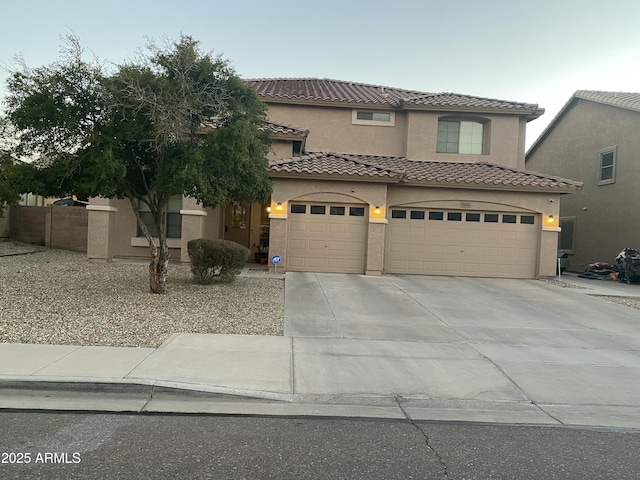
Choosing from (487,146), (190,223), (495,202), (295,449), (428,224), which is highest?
(487,146)

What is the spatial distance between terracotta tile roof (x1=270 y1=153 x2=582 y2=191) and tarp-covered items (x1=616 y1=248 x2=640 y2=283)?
3.29 metres

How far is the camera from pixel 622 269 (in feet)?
56.9

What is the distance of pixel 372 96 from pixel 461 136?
4253 millimetres

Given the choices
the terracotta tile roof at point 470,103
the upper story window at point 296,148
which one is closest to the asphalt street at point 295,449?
the upper story window at point 296,148

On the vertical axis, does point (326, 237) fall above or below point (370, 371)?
above

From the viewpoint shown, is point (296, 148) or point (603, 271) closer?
point (296, 148)

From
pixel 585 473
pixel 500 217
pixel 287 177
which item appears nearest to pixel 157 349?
pixel 585 473

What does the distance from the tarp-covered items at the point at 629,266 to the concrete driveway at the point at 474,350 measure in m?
5.34

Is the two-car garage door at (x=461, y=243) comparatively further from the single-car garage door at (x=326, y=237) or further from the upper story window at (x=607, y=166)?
the upper story window at (x=607, y=166)

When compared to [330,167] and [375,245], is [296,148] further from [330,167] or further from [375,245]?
[375,245]

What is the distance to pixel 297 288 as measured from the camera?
1262 centimetres

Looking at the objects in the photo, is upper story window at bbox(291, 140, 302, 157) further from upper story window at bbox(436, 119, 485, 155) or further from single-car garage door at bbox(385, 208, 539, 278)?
upper story window at bbox(436, 119, 485, 155)

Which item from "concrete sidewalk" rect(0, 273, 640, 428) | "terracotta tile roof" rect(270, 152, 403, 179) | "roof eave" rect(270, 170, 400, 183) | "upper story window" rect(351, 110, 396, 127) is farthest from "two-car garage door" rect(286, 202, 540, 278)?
"concrete sidewalk" rect(0, 273, 640, 428)

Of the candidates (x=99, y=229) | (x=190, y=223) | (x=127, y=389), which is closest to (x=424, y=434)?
(x=127, y=389)
